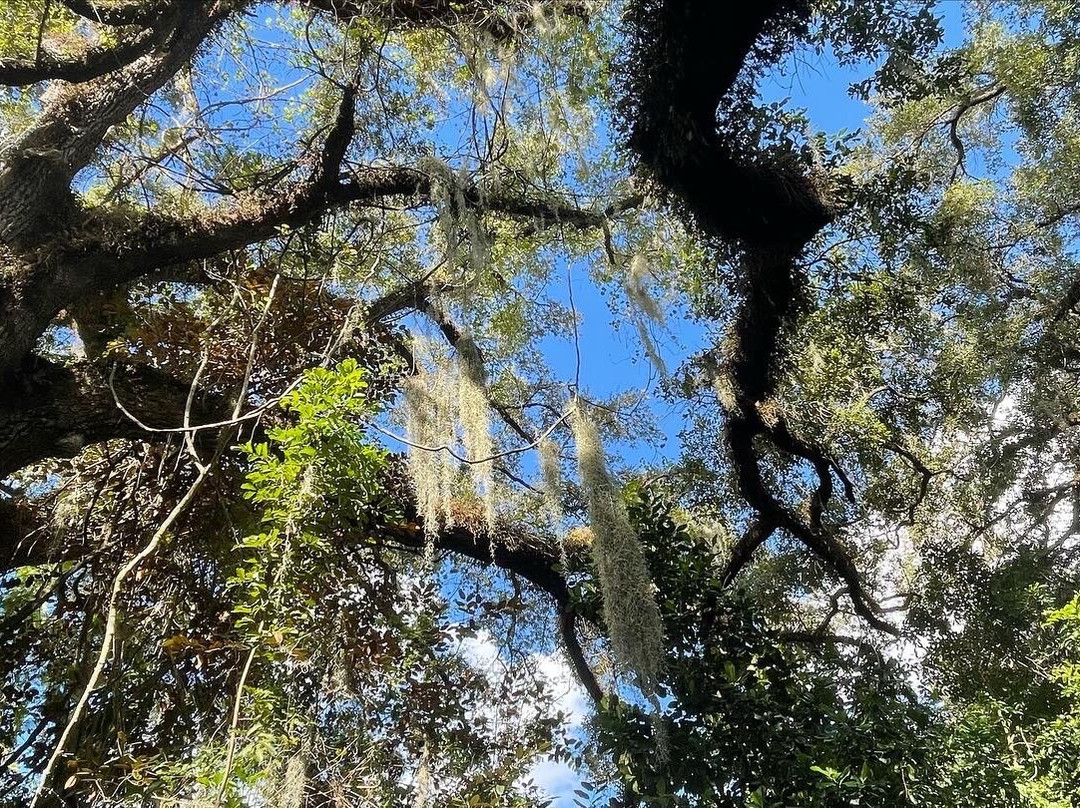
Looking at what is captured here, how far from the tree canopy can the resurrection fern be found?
0.06 feet

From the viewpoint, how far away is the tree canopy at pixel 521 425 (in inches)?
106

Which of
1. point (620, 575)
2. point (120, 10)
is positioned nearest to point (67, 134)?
point (120, 10)

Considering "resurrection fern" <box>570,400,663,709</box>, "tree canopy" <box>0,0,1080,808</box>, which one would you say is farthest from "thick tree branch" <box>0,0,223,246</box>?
"resurrection fern" <box>570,400,663,709</box>

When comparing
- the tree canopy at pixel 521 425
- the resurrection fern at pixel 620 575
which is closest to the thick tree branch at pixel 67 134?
the tree canopy at pixel 521 425

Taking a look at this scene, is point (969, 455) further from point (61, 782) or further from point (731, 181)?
point (61, 782)

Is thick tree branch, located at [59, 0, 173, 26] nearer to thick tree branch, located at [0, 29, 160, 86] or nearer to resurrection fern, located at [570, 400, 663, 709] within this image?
thick tree branch, located at [0, 29, 160, 86]

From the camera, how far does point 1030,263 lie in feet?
18.1

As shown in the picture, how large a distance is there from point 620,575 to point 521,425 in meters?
2.86

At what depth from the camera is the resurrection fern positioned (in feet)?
8.93

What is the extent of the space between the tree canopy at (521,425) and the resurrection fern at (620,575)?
2cm

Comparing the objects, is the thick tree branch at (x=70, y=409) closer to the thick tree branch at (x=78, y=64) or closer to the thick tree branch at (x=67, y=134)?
Result: the thick tree branch at (x=67, y=134)

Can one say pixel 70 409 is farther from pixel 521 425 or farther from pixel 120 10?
pixel 521 425

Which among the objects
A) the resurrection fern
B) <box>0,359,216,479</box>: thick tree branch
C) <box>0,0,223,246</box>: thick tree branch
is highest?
<box>0,0,223,246</box>: thick tree branch

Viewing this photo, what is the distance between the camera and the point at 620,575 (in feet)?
9.43
